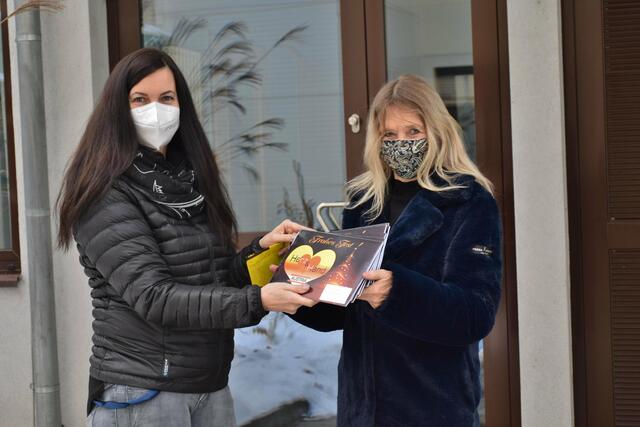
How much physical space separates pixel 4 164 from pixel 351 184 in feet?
8.94

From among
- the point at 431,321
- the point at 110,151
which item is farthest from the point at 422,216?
the point at 110,151

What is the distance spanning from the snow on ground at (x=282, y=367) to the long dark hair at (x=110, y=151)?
6.16ft

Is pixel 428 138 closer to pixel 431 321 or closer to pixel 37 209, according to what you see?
pixel 431 321

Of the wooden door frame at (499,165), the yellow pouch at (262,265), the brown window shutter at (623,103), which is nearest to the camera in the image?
the yellow pouch at (262,265)

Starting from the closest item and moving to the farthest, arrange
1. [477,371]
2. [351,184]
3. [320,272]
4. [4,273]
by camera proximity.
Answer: [320,272] < [477,371] < [351,184] < [4,273]

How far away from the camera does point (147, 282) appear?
218cm

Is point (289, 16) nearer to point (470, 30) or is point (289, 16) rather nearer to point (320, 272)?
point (470, 30)

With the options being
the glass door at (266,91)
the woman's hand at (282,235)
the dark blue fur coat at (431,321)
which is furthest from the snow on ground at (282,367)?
A: the dark blue fur coat at (431,321)

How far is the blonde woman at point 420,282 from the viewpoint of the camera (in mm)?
2238

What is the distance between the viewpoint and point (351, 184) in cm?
267

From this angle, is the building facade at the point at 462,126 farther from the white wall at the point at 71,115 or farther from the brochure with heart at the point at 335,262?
the brochure with heart at the point at 335,262

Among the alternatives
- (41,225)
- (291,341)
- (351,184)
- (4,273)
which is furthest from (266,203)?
(351,184)

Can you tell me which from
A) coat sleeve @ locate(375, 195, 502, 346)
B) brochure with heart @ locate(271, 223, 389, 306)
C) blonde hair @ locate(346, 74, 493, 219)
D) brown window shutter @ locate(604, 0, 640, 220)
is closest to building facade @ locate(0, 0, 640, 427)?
brown window shutter @ locate(604, 0, 640, 220)

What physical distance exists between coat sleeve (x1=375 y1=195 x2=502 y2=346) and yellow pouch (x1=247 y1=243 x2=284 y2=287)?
415mm
